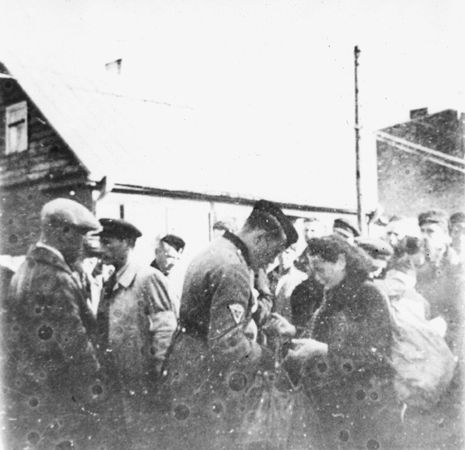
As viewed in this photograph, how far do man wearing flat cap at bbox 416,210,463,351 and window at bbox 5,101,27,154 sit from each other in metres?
2.91

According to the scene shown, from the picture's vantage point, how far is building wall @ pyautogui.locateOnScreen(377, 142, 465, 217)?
5.14m

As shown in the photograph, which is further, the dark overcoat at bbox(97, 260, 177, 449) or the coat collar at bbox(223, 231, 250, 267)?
the coat collar at bbox(223, 231, 250, 267)

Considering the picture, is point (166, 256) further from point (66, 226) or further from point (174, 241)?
point (66, 226)

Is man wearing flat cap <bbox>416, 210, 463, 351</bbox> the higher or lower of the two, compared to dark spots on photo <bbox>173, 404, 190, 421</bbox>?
higher

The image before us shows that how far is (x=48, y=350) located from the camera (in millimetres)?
3434

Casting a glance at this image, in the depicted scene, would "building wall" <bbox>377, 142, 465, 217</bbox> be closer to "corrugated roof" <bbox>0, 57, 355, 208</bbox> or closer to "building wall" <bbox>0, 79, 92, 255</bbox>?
"corrugated roof" <bbox>0, 57, 355, 208</bbox>

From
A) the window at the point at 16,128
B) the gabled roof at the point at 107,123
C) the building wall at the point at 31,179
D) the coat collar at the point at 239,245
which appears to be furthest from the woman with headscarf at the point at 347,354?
the window at the point at 16,128

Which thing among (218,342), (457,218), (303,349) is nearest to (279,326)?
(303,349)

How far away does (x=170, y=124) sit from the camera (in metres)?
4.54

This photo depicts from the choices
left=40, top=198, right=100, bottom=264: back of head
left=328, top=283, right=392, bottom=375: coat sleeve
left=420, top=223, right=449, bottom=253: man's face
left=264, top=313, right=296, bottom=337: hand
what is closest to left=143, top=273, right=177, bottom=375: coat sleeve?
left=40, top=198, right=100, bottom=264: back of head

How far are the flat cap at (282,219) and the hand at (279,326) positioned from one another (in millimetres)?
493

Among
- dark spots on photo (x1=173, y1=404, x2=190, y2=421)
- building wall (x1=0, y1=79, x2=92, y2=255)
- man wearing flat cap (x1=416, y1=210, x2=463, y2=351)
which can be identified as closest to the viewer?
building wall (x1=0, y1=79, x2=92, y2=255)

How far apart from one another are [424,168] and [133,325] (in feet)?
11.4

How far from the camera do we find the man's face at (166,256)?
3.86m
